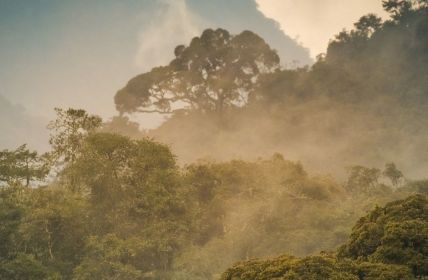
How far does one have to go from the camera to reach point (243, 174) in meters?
31.0

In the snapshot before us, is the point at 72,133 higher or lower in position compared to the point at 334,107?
lower

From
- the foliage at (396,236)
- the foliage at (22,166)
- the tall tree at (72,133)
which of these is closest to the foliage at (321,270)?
the foliage at (396,236)

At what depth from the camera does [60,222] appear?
24.7 m

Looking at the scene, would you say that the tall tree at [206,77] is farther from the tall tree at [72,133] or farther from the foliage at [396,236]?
the foliage at [396,236]

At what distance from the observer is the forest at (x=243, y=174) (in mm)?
21734

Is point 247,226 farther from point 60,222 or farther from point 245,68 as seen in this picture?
point 245,68

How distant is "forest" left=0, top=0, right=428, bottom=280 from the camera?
21.7 meters

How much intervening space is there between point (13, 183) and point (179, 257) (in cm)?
987

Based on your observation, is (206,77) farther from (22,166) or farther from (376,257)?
(376,257)

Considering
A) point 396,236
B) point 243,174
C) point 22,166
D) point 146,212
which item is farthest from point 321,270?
point 22,166

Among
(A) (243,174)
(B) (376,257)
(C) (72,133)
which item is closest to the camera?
(B) (376,257)

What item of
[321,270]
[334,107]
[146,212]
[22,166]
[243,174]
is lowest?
[321,270]

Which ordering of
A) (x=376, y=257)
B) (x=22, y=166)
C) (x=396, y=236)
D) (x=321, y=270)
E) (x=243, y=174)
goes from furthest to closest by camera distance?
(x=243, y=174) < (x=22, y=166) < (x=376, y=257) < (x=396, y=236) < (x=321, y=270)

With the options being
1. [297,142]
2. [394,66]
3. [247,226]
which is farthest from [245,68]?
[247,226]
